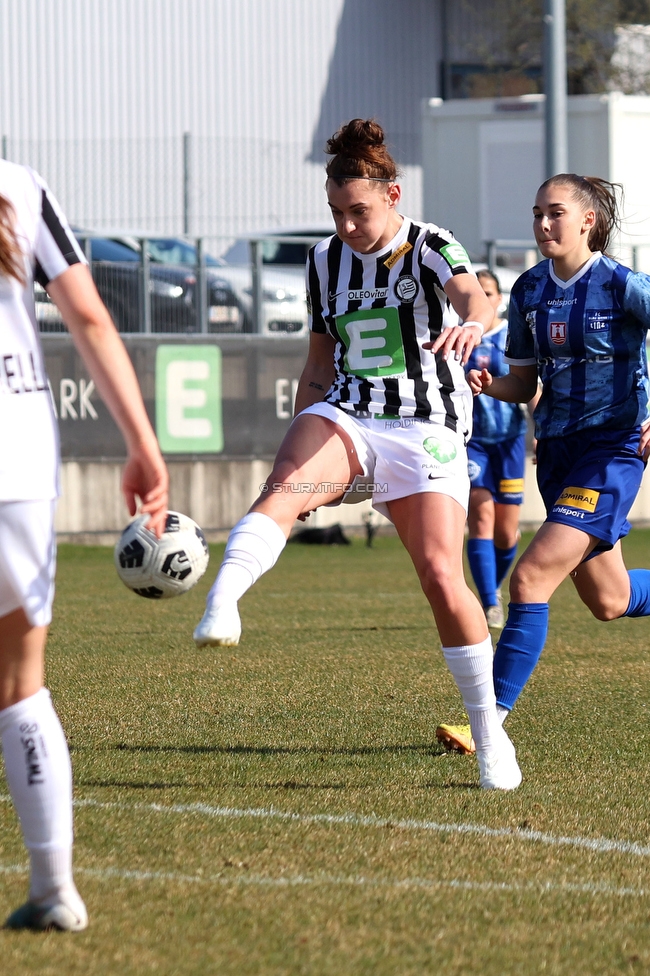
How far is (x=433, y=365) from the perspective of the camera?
4.58m

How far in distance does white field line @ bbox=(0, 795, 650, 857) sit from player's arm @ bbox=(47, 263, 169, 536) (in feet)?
4.87

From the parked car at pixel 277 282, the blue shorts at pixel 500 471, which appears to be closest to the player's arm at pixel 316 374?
the blue shorts at pixel 500 471

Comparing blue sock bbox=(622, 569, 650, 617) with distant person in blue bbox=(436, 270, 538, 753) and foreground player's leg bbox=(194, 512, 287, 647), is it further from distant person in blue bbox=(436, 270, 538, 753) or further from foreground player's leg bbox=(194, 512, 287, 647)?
distant person in blue bbox=(436, 270, 538, 753)

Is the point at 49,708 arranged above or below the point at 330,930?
above

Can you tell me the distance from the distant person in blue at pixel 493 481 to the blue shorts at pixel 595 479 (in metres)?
3.81

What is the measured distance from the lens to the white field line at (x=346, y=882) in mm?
3461

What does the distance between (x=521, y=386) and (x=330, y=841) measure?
2.10 meters

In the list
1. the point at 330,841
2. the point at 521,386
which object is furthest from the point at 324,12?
the point at 330,841

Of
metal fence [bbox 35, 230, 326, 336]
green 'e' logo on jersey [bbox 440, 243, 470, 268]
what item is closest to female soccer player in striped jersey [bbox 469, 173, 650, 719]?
green 'e' logo on jersey [bbox 440, 243, 470, 268]

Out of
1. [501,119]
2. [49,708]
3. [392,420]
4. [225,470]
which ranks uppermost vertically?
[501,119]

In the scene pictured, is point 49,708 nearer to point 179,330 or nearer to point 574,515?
point 574,515

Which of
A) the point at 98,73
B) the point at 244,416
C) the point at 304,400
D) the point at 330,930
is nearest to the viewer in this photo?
the point at 330,930

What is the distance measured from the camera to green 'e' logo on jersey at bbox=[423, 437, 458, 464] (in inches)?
175

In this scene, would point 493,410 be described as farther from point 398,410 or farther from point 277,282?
point 277,282
